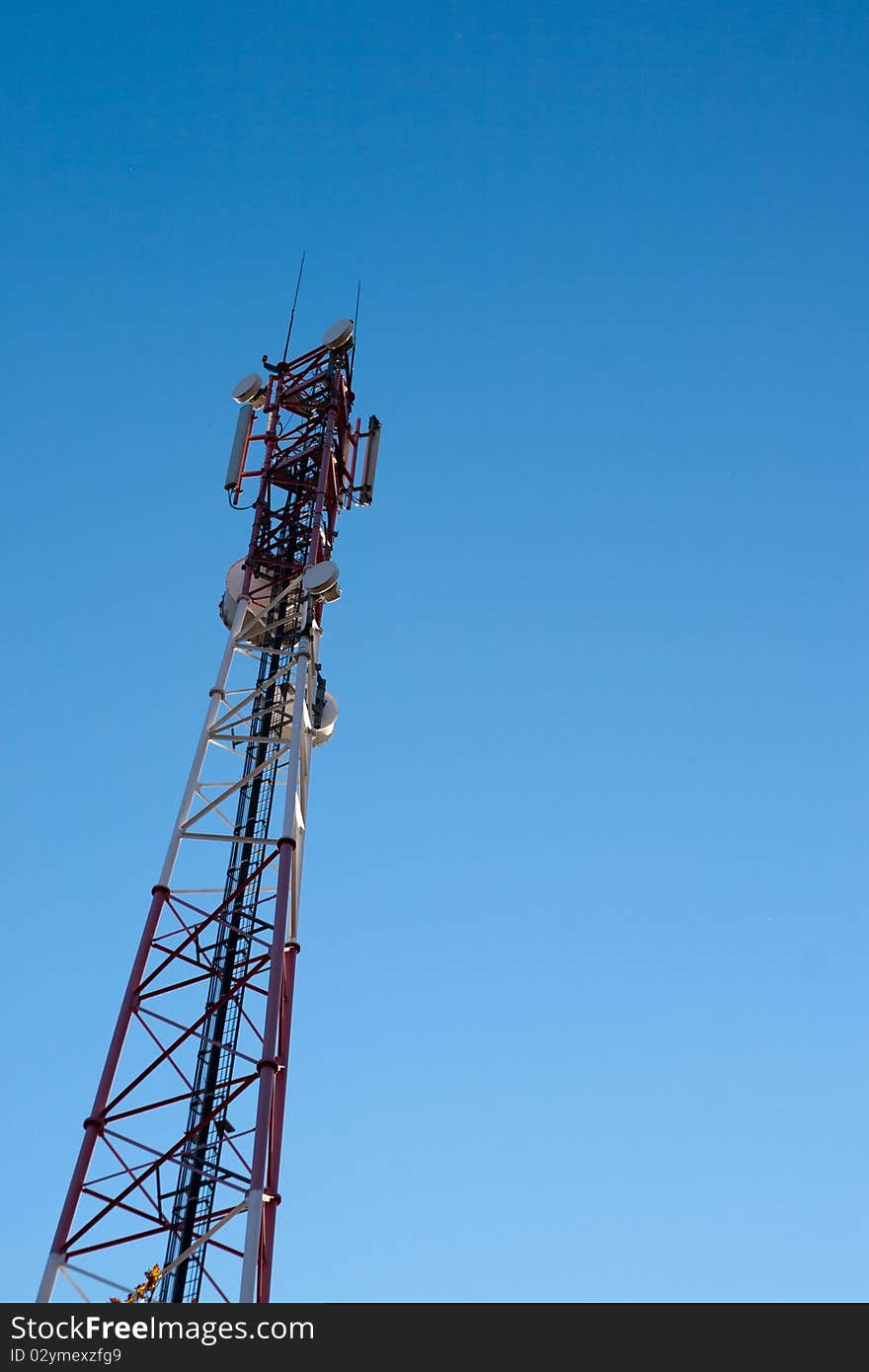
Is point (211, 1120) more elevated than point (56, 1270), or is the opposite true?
point (211, 1120)

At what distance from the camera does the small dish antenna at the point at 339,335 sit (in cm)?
3728

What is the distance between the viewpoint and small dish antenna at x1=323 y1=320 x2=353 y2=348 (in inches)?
1468

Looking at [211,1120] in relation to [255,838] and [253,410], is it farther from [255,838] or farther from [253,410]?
[253,410]

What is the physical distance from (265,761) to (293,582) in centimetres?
525

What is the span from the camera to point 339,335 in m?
37.3

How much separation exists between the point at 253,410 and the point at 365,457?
3120 mm
